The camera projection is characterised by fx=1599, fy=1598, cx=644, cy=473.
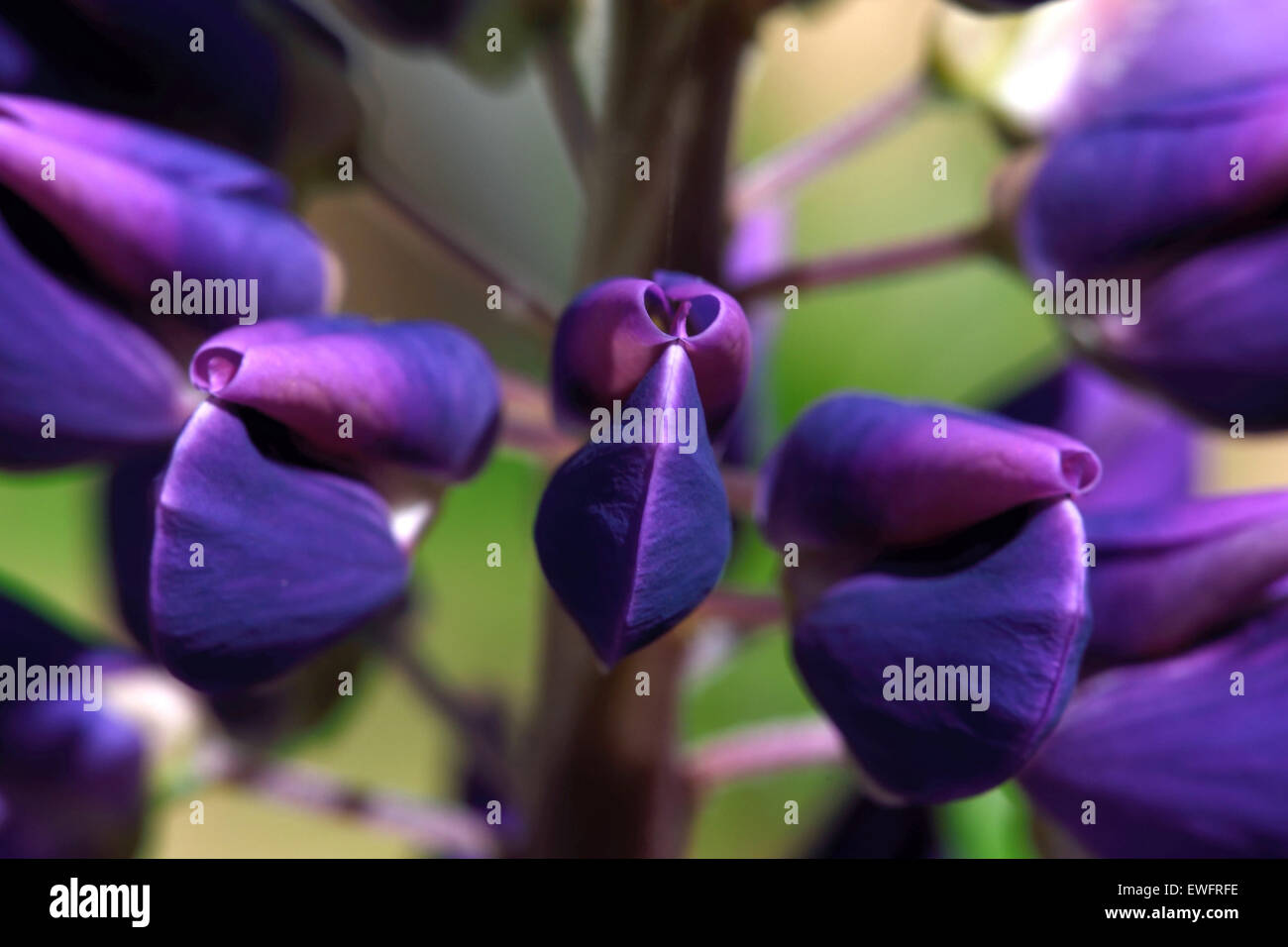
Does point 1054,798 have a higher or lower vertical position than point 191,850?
higher

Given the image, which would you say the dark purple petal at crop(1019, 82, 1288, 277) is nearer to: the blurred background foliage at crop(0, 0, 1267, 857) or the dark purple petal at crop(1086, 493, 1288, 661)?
the dark purple petal at crop(1086, 493, 1288, 661)


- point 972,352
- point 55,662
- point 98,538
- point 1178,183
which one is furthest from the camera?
point 972,352

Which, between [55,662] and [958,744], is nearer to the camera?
[958,744]

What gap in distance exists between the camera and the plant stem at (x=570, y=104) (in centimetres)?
75

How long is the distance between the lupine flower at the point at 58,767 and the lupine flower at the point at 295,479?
220mm

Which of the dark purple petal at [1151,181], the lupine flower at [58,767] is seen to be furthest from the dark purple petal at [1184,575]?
the lupine flower at [58,767]

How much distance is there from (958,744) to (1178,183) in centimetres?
25

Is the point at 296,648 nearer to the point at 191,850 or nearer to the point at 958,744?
the point at 958,744

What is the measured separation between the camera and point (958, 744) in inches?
22.8

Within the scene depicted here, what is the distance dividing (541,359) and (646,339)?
474mm

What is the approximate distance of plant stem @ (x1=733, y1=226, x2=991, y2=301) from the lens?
0.76m

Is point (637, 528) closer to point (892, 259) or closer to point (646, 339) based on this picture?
point (646, 339)

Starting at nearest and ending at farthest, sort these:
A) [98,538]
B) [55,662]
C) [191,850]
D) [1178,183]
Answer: [1178,183] → [55,662] → [98,538] → [191,850]
